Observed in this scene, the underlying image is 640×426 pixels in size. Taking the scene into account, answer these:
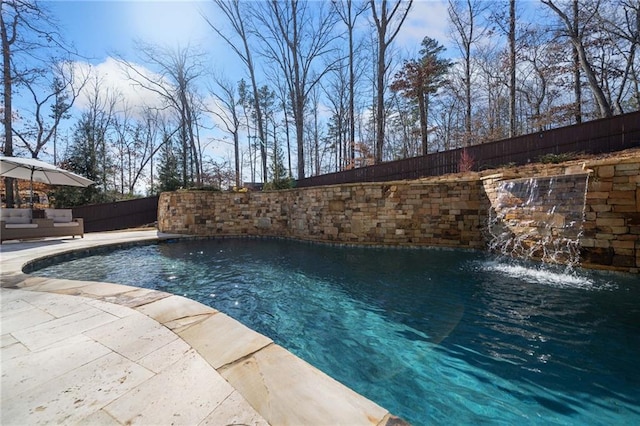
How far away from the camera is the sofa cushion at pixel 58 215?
24.7 ft

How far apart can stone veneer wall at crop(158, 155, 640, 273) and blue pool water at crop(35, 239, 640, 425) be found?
2.54 ft

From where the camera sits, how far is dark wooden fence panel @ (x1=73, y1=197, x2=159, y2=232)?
11.2 m

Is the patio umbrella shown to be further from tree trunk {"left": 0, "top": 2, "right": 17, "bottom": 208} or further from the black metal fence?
the black metal fence

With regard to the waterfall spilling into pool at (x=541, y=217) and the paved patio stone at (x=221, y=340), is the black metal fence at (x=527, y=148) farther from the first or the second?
the paved patio stone at (x=221, y=340)

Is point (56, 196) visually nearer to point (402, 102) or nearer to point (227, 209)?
point (227, 209)

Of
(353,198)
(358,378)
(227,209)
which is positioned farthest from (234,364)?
(227,209)

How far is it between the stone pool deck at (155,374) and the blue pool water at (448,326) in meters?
0.67

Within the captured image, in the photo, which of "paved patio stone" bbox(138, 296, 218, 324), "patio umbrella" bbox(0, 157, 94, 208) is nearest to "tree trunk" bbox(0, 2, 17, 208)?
"patio umbrella" bbox(0, 157, 94, 208)

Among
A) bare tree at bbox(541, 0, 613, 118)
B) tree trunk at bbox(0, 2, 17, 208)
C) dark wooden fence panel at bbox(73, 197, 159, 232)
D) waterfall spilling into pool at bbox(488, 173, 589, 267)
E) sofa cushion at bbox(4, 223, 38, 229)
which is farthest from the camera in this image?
dark wooden fence panel at bbox(73, 197, 159, 232)

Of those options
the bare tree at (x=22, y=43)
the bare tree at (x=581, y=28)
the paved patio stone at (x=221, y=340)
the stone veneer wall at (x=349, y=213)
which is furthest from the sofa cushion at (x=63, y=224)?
the bare tree at (x=581, y=28)

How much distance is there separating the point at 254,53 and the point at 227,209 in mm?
10224

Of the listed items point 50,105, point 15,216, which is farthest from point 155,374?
point 50,105

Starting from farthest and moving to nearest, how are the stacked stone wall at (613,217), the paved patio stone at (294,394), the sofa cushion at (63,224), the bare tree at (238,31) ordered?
the bare tree at (238,31), the sofa cushion at (63,224), the stacked stone wall at (613,217), the paved patio stone at (294,394)

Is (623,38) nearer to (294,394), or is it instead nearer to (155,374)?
(294,394)
